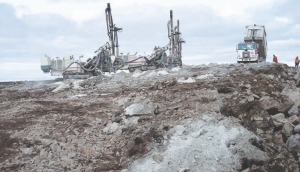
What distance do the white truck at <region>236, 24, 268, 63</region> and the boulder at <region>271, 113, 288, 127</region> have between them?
728 inches

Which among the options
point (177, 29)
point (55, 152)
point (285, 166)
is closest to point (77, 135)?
point (55, 152)

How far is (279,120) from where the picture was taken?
7.59m

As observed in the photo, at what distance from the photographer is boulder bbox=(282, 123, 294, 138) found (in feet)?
23.0

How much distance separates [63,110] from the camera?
9.31 metres

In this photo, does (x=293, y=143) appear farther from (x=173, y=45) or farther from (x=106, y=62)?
(x=173, y=45)

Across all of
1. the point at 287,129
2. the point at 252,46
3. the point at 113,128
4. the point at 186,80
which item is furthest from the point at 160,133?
the point at 252,46

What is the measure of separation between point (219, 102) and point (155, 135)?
2622 millimetres

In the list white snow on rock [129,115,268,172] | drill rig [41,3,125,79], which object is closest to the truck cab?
drill rig [41,3,125,79]

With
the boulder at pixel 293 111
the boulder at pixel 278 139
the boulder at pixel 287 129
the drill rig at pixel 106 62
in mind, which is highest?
the drill rig at pixel 106 62

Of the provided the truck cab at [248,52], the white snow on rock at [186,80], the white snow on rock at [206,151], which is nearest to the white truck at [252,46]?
the truck cab at [248,52]

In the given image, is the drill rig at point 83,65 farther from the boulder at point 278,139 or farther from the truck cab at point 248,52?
the boulder at point 278,139

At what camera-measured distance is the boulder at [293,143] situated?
21.1ft

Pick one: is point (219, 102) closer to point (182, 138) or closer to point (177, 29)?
point (182, 138)

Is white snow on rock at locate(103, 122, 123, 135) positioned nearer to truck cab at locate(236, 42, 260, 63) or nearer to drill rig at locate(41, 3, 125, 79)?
drill rig at locate(41, 3, 125, 79)
